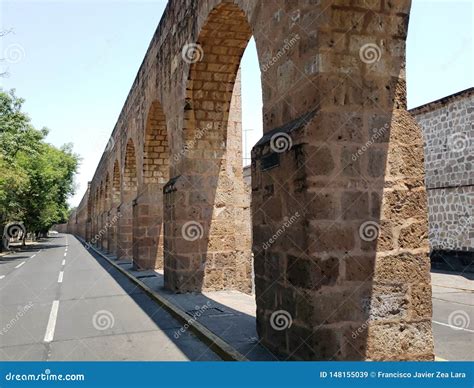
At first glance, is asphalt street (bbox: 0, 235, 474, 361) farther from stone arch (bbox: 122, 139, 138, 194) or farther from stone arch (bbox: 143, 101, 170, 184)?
stone arch (bbox: 122, 139, 138, 194)

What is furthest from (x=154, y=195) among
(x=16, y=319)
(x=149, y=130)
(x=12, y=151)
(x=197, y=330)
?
(x=12, y=151)

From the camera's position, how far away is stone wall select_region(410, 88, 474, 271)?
47.6 feet

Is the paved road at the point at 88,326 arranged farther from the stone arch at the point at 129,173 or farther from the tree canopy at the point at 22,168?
the tree canopy at the point at 22,168

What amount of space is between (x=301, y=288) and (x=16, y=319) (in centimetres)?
578

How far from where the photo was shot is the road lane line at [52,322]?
20.2ft

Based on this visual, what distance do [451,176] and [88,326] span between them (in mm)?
13186

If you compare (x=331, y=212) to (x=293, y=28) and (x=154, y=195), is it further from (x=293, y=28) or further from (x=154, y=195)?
(x=154, y=195)

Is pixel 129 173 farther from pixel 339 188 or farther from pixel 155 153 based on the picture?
pixel 339 188

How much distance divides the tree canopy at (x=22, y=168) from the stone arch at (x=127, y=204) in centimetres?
679

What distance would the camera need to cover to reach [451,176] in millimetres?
15266

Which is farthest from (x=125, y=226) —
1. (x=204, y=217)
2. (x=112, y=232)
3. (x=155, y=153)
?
(x=204, y=217)

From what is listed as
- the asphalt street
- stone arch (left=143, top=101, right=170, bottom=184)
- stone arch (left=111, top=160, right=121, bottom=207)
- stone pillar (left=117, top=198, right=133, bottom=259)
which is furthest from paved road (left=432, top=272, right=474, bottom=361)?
stone arch (left=111, top=160, right=121, bottom=207)

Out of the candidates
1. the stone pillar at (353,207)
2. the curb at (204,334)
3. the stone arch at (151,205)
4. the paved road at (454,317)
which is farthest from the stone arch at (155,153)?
the stone pillar at (353,207)

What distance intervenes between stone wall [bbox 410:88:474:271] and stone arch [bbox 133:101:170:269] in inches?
384
